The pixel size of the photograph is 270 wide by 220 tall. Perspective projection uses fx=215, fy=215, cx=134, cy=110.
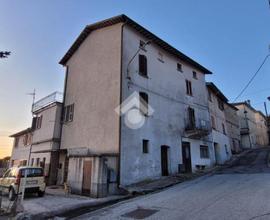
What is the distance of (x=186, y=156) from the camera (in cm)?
1711

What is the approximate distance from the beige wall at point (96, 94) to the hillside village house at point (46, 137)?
2.66ft

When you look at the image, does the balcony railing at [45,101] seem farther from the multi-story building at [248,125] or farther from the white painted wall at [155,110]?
the multi-story building at [248,125]

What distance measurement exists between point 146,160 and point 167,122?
12.6 feet

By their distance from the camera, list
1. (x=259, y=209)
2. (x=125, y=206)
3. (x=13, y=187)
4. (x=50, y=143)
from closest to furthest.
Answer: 1. (x=259, y=209)
2. (x=125, y=206)
3. (x=13, y=187)
4. (x=50, y=143)

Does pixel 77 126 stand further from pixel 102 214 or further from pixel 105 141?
pixel 102 214

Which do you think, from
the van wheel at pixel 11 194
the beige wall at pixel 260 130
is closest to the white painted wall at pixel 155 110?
the van wheel at pixel 11 194

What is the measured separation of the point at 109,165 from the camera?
1175 cm

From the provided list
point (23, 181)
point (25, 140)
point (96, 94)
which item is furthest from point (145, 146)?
point (25, 140)

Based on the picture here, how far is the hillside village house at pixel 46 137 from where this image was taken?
1655 centimetres

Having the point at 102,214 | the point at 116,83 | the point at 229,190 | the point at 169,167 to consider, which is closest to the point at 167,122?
the point at 169,167

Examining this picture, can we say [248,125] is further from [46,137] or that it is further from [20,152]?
[20,152]

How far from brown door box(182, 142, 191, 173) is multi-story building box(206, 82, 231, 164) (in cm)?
522

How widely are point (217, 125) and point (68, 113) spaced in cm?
1611

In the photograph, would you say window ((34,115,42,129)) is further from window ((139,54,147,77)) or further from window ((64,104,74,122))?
window ((139,54,147,77))
